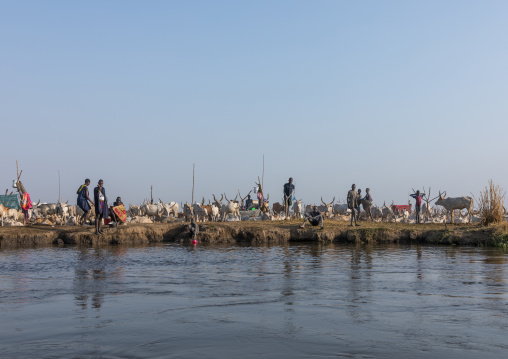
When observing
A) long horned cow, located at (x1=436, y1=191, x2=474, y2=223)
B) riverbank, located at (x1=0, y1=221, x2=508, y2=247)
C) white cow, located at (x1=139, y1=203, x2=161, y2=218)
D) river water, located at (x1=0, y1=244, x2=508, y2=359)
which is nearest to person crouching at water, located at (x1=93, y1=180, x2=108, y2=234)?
riverbank, located at (x1=0, y1=221, x2=508, y2=247)

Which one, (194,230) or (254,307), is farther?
(194,230)

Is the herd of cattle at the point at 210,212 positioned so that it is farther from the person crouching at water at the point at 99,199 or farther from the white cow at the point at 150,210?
the person crouching at water at the point at 99,199

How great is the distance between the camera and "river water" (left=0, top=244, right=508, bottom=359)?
5.80 m

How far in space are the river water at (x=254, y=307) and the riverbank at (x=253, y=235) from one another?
4755 mm

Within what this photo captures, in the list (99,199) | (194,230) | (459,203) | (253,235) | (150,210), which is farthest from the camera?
(150,210)

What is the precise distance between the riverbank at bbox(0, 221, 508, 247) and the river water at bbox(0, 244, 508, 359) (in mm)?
4755

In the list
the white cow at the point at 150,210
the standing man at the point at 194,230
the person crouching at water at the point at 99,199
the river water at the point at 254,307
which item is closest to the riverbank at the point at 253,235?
the standing man at the point at 194,230

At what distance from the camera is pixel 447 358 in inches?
211

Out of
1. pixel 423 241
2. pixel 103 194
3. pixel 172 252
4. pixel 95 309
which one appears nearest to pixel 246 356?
pixel 95 309

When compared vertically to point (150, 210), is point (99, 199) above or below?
above

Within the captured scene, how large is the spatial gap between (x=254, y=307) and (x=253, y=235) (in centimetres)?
1264

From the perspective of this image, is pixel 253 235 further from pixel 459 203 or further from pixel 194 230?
pixel 459 203

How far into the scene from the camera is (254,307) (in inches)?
316

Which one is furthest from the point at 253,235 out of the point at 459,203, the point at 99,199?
the point at 459,203
